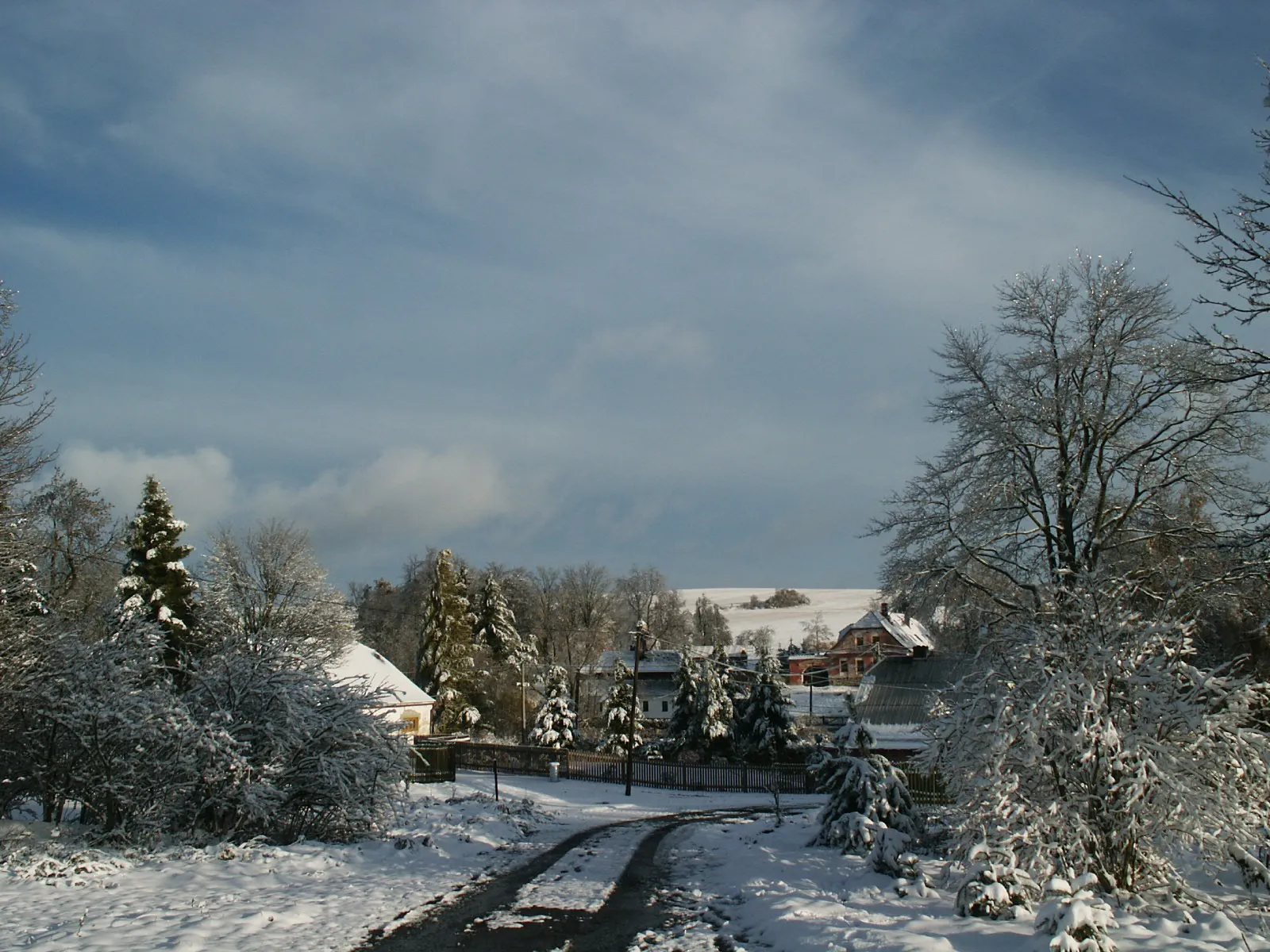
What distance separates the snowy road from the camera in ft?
31.1

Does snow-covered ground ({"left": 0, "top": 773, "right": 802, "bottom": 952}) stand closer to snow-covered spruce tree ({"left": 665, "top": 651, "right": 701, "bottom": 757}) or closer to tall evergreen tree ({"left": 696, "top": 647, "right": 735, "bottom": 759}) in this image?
tall evergreen tree ({"left": 696, "top": 647, "right": 735, "bottom": 759})

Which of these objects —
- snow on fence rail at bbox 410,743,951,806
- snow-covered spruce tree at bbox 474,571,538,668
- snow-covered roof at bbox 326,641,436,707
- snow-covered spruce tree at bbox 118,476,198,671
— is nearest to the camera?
snow-covered spruce tree at bbox 118,476,198,671

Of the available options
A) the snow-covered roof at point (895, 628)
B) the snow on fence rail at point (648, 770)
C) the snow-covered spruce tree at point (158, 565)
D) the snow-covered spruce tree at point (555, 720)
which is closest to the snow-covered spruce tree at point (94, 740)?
the snow-covered spruce tree at point (158, 565)

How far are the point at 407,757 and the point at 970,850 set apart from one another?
10.8 meters

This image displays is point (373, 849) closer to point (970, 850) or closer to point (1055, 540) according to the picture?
point (970, 850)

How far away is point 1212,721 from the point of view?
915 centimetres

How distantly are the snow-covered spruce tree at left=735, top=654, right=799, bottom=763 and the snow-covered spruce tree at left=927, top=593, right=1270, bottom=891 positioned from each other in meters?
32.8

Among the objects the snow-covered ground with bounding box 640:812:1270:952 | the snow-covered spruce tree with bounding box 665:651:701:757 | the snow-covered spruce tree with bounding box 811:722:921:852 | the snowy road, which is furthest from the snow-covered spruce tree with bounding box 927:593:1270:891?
the snow-covered spruce tree with bounding box 665:651:701:757

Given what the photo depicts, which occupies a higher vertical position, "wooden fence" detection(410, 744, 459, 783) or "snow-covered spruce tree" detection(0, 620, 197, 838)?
"snow-covered spruce tree" detection(0, 620, 197, 838)

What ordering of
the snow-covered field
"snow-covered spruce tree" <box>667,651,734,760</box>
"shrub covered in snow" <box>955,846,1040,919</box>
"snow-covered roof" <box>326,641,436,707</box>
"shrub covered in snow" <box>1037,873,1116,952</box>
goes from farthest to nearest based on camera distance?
"snow-covered spruce tree" <box>667,651,734,760</box>
"snow-covered roof" <box>326,641,436,707</box>
"shrub covered in snow" <box>955,846,1040,919</box>
the snow-covered field
"shrub covered in snow" <box>1037,873,1116,952</box>

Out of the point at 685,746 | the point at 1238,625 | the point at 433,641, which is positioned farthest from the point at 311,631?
the point at 1238,625

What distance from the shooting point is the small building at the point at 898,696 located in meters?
41.5

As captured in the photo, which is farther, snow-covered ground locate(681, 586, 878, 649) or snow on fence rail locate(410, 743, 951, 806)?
snow-covered ground locate(681, 586, 878, 649)

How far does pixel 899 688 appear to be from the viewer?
152 ft
